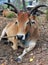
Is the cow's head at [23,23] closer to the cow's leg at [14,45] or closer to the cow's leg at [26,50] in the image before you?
the cow's leg at [26,50]

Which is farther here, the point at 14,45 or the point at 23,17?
the point at 14,45

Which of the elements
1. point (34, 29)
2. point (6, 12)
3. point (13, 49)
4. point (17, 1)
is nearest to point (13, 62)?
point (13, 49)

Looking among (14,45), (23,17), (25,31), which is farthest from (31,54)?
(23,17)

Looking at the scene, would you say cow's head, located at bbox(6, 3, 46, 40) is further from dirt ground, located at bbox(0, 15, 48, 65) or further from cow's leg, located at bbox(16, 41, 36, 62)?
dirt ground, located at bbox(0, 15, 48, 65)

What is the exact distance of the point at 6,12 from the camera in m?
10.3

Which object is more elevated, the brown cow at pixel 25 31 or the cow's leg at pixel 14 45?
the brown cow at pixel 25 31

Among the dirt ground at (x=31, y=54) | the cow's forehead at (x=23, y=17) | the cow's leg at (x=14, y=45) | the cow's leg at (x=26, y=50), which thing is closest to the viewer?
the dirt ground at (x=31, y=54)

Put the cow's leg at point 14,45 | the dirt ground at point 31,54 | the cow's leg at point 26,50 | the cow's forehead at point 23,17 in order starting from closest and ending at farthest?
the dirt ground at point 31,54 → the cow's leg at point 26,50 → the cow's forehead at point 23,17 → the cow's leg at point 14,45

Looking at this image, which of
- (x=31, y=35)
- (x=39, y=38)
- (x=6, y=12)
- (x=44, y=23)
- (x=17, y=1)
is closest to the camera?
(x=31, y=35)

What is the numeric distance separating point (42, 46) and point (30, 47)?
33 centimetres

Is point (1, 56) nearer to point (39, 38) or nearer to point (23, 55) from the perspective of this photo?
point (23, 55)

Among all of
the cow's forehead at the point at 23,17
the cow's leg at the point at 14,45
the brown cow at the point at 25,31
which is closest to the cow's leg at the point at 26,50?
the brown cow at the point at 25,31

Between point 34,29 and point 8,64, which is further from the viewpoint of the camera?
point 34,29

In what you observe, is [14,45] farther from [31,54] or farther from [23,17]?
[23,17]
